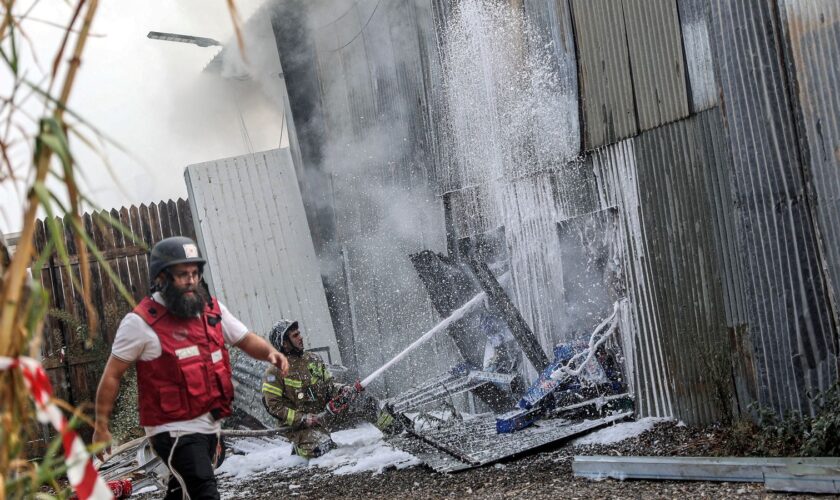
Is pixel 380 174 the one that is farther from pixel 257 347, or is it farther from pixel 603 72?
pixel 257 347

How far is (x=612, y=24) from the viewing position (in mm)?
7191

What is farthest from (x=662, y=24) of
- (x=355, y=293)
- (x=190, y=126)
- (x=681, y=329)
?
(x=190, y=126)

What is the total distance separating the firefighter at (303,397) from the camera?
8.63 metres

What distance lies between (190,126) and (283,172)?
31.5 ft

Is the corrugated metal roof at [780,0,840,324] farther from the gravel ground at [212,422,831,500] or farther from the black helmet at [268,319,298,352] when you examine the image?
the black helmet at [268,319,298,352]

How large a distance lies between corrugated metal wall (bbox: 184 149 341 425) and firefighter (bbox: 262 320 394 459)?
319cm

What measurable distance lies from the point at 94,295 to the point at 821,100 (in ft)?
34.7

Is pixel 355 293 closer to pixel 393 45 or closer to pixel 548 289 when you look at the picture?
pixel 393 45

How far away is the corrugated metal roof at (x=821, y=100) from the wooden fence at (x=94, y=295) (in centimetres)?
926

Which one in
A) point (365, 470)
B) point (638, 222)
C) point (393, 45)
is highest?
point (393, 45)

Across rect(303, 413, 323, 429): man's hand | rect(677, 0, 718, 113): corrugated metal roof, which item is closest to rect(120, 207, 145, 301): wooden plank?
rect(303, 413, 323, 429): man's hand

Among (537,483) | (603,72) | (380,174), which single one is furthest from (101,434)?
(380,174)

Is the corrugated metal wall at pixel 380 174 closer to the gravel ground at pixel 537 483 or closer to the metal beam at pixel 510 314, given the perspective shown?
the metal beam at pixel 510 314

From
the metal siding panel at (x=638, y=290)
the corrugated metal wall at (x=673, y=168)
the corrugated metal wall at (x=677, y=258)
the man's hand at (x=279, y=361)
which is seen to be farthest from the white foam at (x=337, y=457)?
the man's hand at (x=279, y=361)
